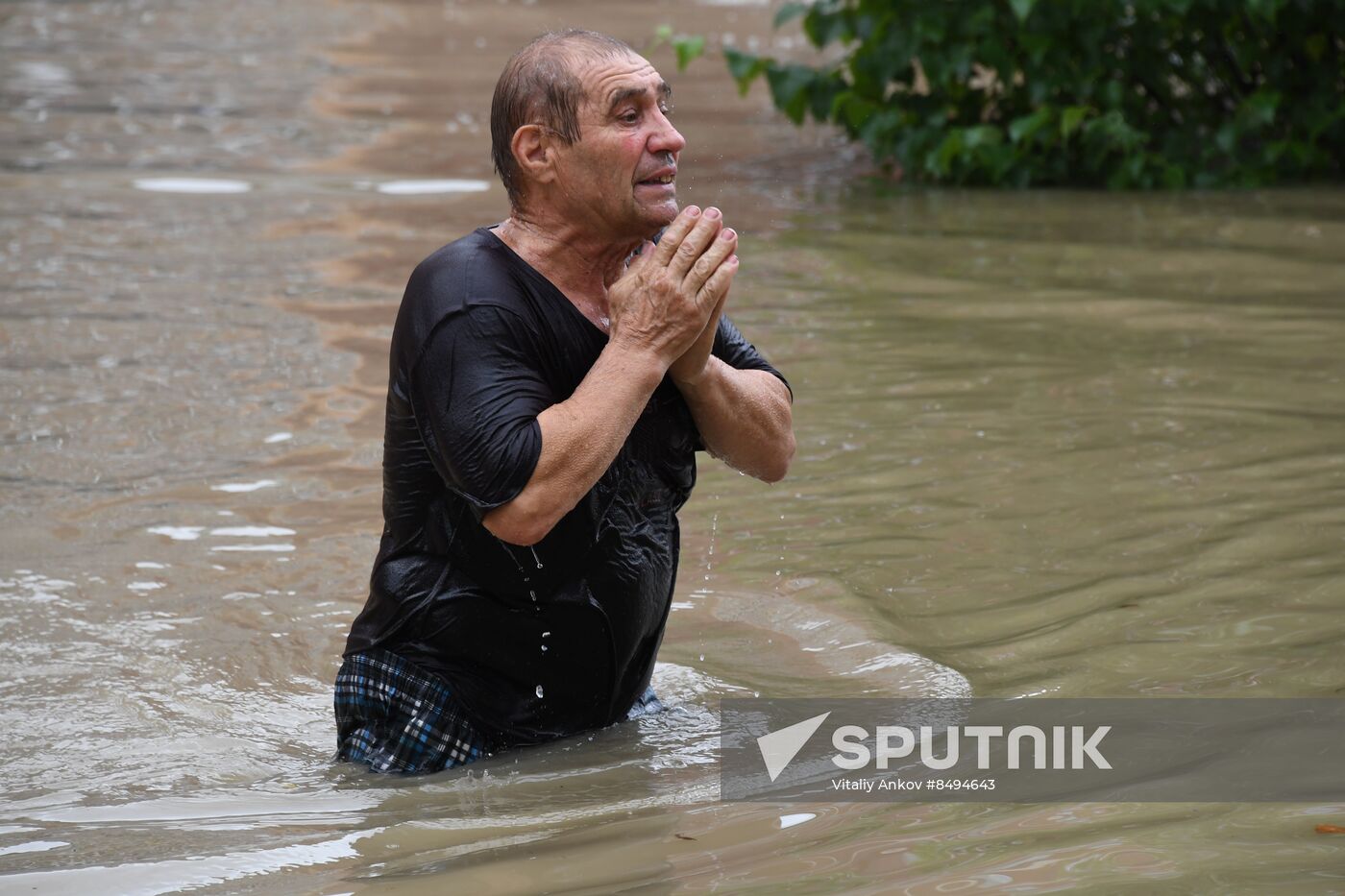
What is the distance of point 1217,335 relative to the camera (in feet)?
22.0

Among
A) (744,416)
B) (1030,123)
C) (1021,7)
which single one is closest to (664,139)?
(744,416)

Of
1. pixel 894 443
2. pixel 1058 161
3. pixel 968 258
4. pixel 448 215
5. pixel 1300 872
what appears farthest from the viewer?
pixel 1058 161

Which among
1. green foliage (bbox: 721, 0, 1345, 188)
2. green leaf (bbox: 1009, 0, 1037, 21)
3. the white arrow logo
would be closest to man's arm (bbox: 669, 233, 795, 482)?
the white arrow logo

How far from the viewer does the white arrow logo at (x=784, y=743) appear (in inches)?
136

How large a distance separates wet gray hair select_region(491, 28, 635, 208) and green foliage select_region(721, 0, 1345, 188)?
21.7ft

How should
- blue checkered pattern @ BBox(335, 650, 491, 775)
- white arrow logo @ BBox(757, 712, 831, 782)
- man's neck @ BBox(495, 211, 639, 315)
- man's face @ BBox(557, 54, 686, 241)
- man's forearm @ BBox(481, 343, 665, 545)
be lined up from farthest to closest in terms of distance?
white arrow logo @ BBox(757, 712, 831, 782) < blue checkered pattern @ BBox(335, 650, 491, 775) < man's neck @ BBox(495, 211, 639, 315) < man's face @ BBox(557, 54, 686, 241) < man's forearm @ BBox(481, 343, 665, 545)

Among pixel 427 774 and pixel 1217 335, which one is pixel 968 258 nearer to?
pixel 1217 335

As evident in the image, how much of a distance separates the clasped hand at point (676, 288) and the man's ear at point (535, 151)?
25 centimetres

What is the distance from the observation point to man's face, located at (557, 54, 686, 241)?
3.09 m

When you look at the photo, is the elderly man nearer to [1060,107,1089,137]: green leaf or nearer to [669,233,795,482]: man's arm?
[669,233,795,482]: man's arm

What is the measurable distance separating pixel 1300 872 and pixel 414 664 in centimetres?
164

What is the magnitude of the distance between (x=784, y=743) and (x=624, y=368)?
1.01 m

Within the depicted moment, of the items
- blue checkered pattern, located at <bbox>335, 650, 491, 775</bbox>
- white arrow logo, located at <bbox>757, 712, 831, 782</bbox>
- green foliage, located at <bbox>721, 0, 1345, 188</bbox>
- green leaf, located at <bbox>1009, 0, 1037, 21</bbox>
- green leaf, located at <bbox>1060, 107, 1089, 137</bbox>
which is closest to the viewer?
blue checkered pattern, located at <bbox>335, 650, 491, 775</bbox>

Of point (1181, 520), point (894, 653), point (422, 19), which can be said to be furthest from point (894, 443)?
point (422, 19)
